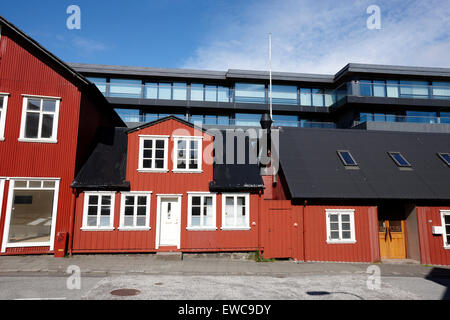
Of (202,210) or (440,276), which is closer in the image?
(440,276)

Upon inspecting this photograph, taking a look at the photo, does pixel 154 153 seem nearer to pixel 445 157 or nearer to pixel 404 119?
Answer: pixel 445 157

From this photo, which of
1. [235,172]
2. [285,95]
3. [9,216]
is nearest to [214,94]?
[285,95]

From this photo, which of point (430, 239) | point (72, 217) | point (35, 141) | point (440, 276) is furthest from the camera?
point (430, 239)

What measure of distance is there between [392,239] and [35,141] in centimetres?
1666

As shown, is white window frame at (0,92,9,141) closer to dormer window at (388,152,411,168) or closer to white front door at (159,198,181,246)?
white front door at (159,198,181,246)

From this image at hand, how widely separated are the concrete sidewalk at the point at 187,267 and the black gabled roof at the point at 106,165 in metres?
2.98

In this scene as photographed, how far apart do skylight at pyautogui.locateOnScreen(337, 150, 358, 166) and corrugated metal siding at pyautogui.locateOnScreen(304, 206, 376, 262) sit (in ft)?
9.02

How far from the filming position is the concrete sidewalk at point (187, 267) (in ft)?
34.9

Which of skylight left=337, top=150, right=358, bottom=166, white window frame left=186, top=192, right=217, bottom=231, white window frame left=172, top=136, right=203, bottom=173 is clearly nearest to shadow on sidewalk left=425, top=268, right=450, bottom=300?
skylight left=337, top=150, right=358, bottom=166

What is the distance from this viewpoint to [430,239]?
14.0 m

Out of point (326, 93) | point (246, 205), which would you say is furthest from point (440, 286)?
point (326, 93)

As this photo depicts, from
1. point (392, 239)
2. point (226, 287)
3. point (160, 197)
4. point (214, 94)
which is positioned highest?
point (214, 94)

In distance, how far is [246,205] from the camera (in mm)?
13977
